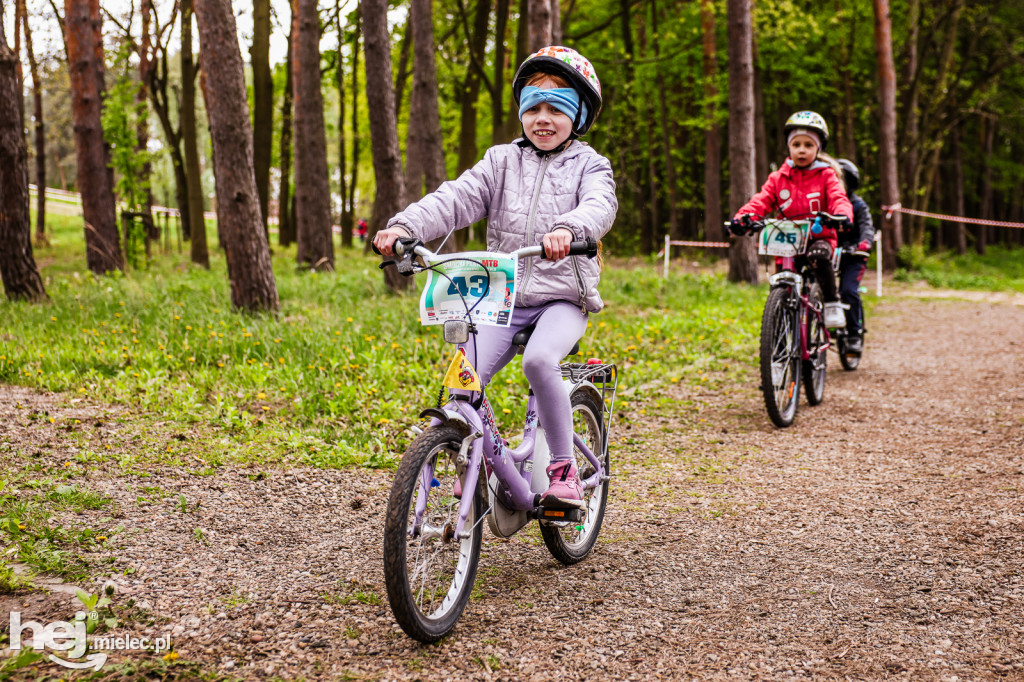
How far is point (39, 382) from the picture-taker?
21.1 feet

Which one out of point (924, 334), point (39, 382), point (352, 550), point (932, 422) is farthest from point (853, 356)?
point (39, 382)

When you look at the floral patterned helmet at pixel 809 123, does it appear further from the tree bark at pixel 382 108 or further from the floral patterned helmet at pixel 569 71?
the tree bark at pixel 382 108

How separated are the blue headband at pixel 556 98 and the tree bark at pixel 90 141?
11.6m

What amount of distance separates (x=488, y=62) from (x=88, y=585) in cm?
2486

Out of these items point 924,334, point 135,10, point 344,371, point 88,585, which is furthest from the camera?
Answer: point 135,10

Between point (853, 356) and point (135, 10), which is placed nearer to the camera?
point (853, 356)

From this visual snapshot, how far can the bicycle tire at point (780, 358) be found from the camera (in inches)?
231

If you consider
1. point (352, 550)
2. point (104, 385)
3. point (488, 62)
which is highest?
point (488, 62)

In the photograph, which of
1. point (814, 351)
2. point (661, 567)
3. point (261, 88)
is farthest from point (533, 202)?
point (261, 88)

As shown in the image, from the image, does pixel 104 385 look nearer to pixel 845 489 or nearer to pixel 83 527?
pixel 83 527

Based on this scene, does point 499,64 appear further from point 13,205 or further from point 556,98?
point 556,98

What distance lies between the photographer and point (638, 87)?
1008 inches

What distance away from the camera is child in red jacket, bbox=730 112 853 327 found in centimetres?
646

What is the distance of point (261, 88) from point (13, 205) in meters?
9.22
